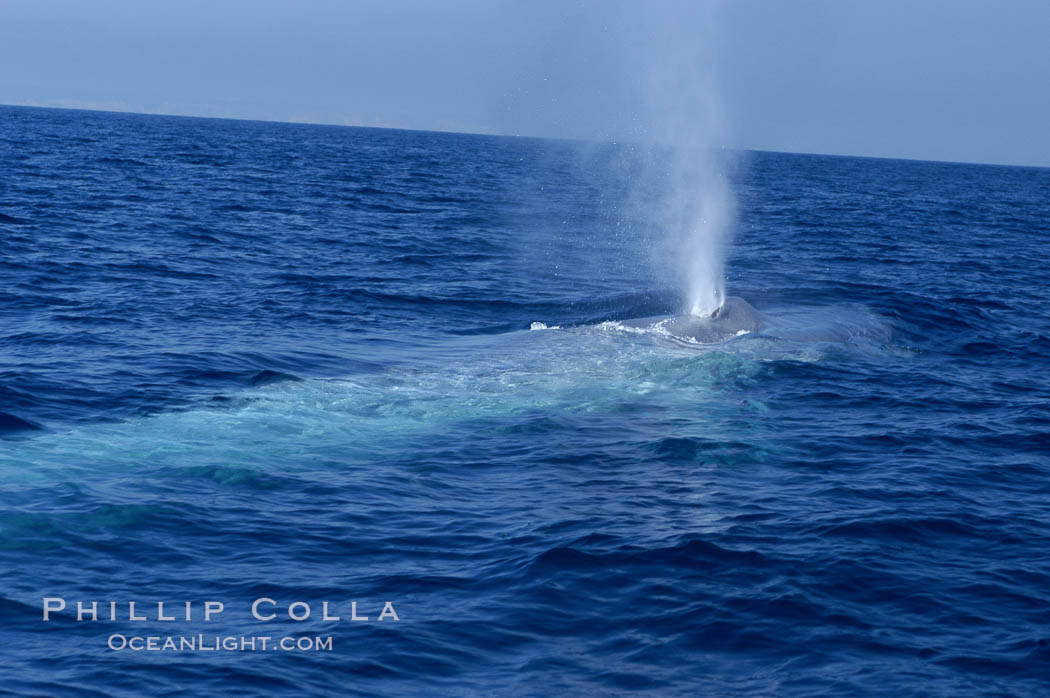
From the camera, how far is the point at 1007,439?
832 inches

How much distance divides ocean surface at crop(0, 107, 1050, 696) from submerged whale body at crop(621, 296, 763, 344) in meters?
0.66

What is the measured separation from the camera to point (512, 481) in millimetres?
17750

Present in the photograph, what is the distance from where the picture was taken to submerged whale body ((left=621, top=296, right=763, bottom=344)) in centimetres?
2802

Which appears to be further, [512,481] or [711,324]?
[711,324]

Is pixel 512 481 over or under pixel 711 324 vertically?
under

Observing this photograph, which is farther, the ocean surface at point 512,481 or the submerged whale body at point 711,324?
the submerged whale body at point 711,324

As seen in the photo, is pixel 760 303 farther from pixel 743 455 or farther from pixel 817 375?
pixel 743 455

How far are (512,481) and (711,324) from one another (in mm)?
12241

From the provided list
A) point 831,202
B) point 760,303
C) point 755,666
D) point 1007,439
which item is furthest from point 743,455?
point 831,202

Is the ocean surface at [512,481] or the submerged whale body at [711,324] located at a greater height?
the submerged whale body at [711,324]

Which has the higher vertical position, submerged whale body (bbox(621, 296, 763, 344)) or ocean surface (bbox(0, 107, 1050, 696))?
submerged whale body (bbox(621, 296, 763, 344))

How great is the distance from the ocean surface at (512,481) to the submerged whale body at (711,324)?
26.0 inches

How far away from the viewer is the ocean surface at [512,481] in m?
12.0

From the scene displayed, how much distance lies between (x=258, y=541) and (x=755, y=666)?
6759 millimetres
